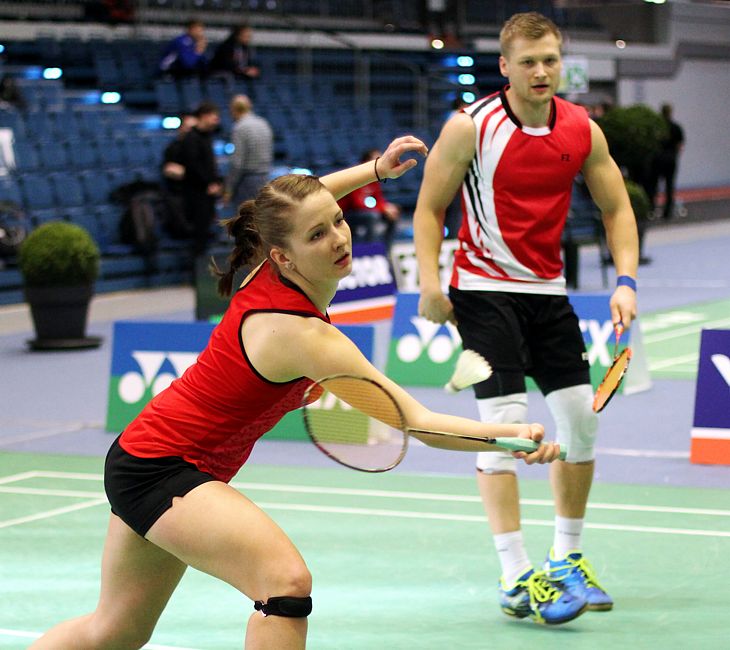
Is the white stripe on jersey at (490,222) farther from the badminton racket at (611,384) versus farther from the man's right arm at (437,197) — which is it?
the badminton racket at (611,384)

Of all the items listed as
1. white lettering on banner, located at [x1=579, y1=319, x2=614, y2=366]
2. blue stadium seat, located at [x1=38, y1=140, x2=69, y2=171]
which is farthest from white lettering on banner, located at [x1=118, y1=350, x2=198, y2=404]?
blue stadium seat, located at [x1=38, y1=140, x2=69, y2=171]

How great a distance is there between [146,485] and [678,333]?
32.4 feet

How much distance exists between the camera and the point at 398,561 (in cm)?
592

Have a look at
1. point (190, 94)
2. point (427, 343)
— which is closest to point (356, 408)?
point (427, 343)

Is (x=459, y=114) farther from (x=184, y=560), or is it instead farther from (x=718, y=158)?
(x=718, y=158)

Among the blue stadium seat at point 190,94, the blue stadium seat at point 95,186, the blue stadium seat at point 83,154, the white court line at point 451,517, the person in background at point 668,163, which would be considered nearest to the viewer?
the white court line at point 451,517

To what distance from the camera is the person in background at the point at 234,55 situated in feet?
65.5

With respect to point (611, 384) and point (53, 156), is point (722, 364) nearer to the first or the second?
point (611, 384)

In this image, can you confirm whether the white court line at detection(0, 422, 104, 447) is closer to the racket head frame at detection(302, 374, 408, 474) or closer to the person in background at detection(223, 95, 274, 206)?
the racket head frame at detection(302, 374, 408, 474)

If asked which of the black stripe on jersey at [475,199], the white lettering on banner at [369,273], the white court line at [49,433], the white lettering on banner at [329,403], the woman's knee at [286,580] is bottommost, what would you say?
the white lettering on banner at [369,273]

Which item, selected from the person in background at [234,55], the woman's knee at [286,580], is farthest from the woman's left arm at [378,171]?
the person in background at [234,55]

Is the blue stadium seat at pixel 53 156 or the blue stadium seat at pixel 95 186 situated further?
the blue stadium seat at pixel 53 156

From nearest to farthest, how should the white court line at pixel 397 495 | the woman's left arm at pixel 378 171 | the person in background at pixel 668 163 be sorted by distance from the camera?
1. the woman's left arm at pixel 378 171
2. the white court line at pixel 397 495
3. the person in background at pixel 668 163

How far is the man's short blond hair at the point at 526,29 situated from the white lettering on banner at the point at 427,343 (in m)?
5.19
